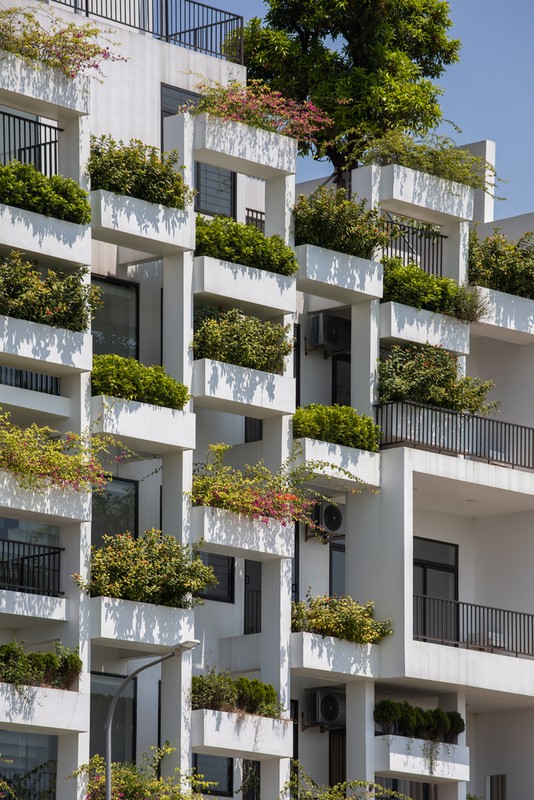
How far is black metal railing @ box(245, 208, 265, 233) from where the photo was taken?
44438mm

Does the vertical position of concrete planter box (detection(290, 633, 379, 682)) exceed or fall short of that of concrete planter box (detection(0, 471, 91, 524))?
it falls short

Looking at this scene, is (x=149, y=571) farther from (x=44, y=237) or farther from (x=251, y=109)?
(x=251, y=109)

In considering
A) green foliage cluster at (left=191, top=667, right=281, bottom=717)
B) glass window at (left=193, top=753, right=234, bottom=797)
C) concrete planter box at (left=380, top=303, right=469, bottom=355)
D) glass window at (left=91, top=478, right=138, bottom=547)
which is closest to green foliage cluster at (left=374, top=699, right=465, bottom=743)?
green foliage cluster at (left=191, top=667, right=281, bottom=717)

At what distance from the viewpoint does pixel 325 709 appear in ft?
139

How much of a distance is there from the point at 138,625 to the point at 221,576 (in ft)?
14.7

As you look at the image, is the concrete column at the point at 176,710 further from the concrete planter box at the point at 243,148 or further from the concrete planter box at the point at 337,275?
the concrete planter box at the point at 243,148

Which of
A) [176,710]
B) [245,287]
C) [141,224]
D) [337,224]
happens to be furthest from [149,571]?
[337,224]

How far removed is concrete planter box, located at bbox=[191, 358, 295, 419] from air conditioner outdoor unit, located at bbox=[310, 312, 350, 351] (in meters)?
2.74

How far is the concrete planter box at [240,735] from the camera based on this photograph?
38344 millimetres

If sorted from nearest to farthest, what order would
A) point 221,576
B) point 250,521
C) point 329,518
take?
point 250,521 → point 221,576 → point 329,518

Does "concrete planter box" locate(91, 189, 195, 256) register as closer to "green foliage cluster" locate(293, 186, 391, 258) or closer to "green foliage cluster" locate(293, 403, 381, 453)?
"green foliage cluster" locate(293, 186, 391, 258)

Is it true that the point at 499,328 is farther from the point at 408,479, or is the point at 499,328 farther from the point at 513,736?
the point at 513,736

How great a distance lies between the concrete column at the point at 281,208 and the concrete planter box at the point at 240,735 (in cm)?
933

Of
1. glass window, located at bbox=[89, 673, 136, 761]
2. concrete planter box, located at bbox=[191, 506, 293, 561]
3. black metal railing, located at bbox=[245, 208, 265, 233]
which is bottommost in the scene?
glass window, located at bbox=[89, 673, 136, 761]
